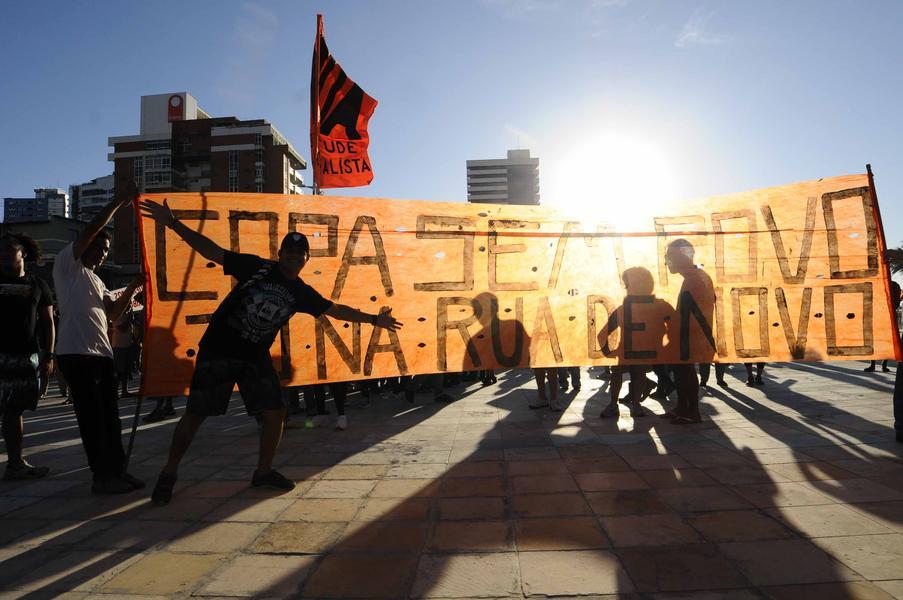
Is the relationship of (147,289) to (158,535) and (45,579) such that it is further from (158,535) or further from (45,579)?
(45,579)

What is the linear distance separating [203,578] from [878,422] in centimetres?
646

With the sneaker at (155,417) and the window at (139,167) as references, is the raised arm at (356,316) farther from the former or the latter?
the window at (139,167)

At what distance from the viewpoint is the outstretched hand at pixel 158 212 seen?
3.58 metres

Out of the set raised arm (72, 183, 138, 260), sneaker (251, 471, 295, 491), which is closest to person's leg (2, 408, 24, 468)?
raised arm (72, 183, 138, 260)

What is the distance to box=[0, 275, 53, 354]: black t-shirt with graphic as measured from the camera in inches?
151

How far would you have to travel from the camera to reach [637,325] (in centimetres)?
512

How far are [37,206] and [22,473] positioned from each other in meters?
183

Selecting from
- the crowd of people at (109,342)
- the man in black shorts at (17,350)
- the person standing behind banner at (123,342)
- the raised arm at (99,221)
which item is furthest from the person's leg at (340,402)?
the person standing behind banner at (123,342)

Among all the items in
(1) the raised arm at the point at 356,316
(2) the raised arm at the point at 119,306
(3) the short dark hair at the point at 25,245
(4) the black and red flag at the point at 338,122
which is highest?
(4) the black and red flag at the point at 338,122

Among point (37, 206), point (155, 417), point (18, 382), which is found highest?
point (37, 206)

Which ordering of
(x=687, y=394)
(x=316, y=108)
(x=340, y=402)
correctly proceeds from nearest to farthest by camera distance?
(x=687, y=394) → (x=340, y=402) → (x=316, y=108)

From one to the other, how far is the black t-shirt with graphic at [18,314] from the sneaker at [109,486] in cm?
134

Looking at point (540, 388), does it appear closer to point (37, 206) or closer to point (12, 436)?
point (12, 436)

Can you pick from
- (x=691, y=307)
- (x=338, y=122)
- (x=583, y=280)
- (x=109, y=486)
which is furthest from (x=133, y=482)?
(x=338, y=122)
